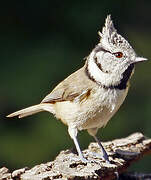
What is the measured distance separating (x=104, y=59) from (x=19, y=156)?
6.01 ft

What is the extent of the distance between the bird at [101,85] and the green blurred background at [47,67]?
1.32 metres

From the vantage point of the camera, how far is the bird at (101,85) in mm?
4090

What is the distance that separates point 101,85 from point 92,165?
56 cm

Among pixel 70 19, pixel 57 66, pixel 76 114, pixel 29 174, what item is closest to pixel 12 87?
pixel 57 66

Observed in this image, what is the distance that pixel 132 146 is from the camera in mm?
4418

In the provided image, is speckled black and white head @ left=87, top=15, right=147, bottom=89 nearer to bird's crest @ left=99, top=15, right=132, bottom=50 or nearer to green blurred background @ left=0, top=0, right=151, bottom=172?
bird's crest @ left=99, top=15, right=132, bottom=50

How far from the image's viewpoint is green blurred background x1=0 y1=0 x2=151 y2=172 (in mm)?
5719

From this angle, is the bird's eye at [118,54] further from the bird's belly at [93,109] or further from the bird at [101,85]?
the bird's belly at [93,109]

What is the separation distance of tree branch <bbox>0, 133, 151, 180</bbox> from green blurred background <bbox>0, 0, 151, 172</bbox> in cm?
129

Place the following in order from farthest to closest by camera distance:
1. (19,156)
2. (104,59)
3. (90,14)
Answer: (90,14) < (19,156) < (104,59)

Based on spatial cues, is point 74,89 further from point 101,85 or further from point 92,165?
point 92,165

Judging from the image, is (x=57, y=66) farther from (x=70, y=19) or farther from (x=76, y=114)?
(x=76, y=114)

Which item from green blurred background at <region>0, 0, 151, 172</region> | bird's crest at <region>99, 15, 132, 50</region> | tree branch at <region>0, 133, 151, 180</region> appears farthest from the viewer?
green blurred background at <region>0, 0, 151, 172</region>

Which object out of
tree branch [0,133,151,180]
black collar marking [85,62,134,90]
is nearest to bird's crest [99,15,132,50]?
black collar marking [85,62,134,90]
